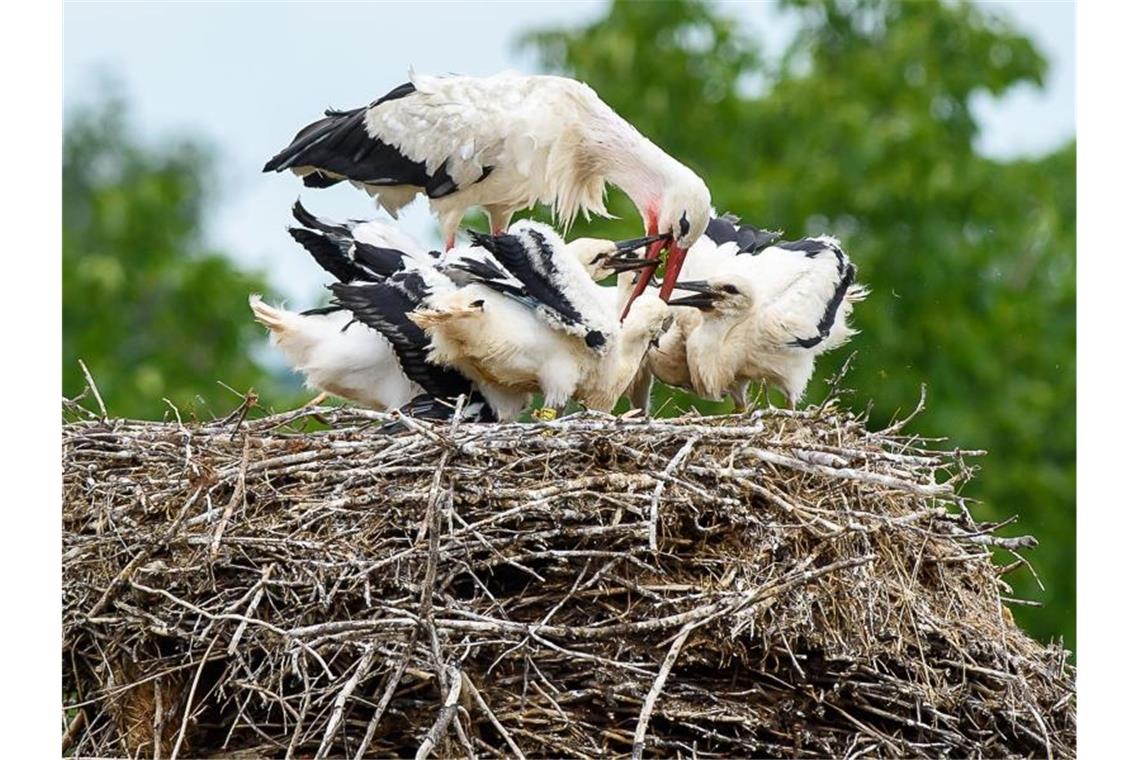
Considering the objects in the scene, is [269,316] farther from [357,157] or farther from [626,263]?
[626,263]

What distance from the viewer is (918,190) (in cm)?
1766

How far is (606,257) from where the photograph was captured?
7656 millimetres

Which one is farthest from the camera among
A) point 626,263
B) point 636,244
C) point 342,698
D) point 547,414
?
point 636,244

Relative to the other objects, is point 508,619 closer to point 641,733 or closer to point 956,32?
point 641,733

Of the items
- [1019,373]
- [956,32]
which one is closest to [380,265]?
[1019,373]

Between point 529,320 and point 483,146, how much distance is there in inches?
50.4

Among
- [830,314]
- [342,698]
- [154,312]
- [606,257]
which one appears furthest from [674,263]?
[154,312]

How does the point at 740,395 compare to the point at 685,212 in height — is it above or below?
below

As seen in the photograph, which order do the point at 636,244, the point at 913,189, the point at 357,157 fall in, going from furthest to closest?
the point at 913,189
the point at 357,157
the point at 636,244

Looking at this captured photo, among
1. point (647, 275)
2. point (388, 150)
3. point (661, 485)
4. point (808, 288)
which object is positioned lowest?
point (661, 485)

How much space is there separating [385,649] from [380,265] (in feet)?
6.44

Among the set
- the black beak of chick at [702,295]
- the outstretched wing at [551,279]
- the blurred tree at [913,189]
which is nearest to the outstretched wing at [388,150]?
the black beak of chick at [702,295]

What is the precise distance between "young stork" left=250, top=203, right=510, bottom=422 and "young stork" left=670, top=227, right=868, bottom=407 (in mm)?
861

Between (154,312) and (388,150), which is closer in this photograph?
(388,150)
